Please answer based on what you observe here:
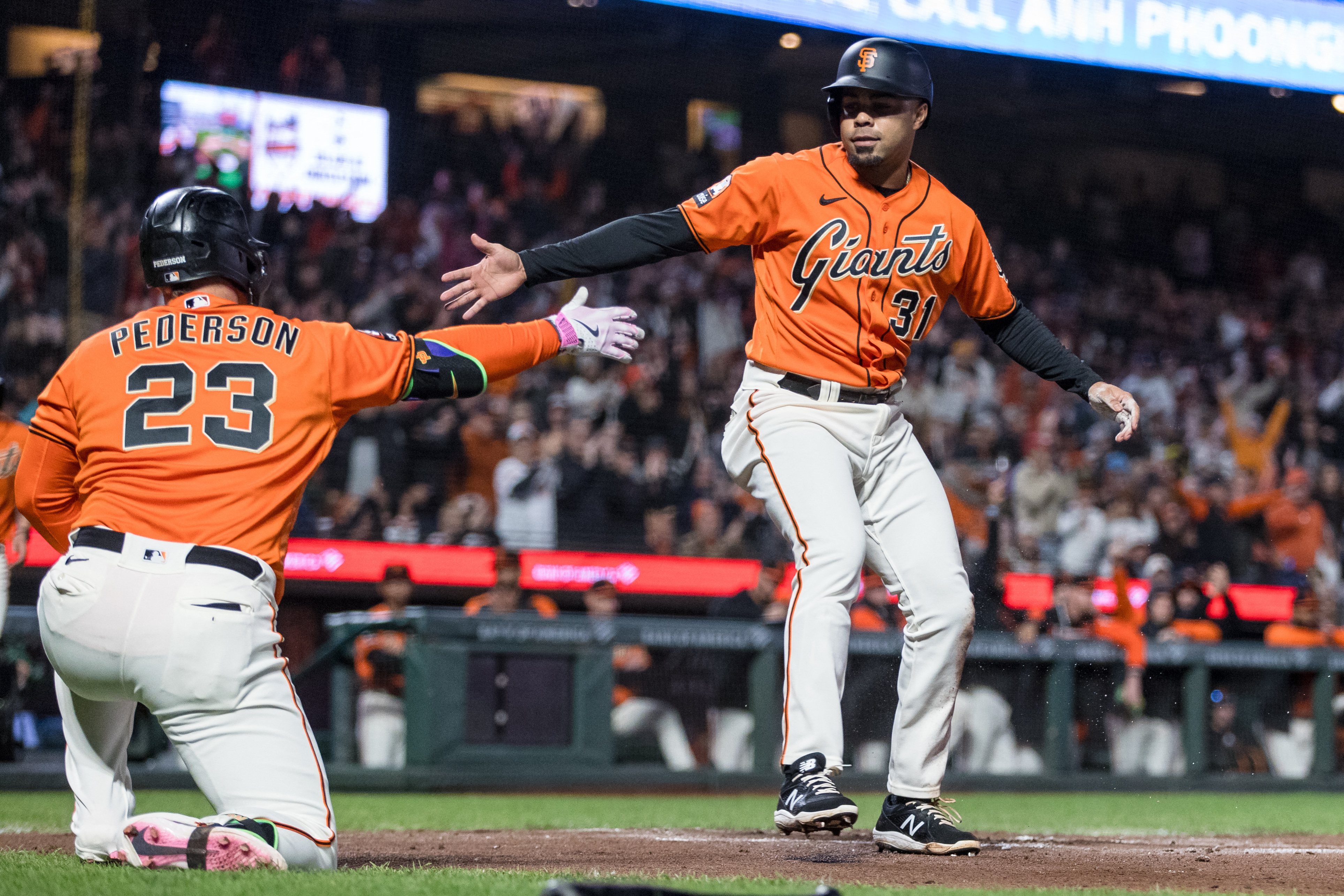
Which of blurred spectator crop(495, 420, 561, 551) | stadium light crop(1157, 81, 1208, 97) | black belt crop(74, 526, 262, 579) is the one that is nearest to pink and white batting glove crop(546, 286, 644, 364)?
black belt crop(74, 526, 262, 579)

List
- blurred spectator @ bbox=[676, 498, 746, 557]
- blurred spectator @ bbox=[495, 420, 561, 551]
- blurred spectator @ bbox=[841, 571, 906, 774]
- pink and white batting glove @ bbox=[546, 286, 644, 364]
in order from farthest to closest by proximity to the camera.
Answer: blurred spectator @ bbox=[676, 498, 746, 557]
blurred spectator @ bbox=[495, 420, 561, 551]
blurred spectator @ bbox=[841, 571, 906, 774]
pink and white batting glove @ bbox=[546, 286, 644, 364]

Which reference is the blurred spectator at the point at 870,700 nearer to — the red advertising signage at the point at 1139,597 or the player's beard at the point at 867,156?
the red advertising signage at the point at 1139,597

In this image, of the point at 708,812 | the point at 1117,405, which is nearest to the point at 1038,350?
the point at 1117,405

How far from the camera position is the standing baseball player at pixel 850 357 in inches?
151

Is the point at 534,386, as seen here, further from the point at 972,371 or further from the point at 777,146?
the point at 777,146

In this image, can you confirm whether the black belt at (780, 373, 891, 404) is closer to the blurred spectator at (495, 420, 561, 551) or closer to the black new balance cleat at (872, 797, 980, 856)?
the black new balance cleat at (872, 797, 980, 856)

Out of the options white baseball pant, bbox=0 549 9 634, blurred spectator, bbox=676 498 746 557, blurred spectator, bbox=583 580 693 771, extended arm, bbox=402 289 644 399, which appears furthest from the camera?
blurred spectator, bbox=676 498 746 557

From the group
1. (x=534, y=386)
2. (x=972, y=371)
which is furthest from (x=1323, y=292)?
(x=534, y=386)

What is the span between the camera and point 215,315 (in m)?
3.33

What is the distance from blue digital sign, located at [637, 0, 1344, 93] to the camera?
1215 centimetres

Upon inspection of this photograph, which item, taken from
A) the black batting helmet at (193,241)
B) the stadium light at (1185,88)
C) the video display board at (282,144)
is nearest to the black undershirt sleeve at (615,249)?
the black batting helmet at (193,241)

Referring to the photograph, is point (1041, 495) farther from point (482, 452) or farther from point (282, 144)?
point (282, 144)

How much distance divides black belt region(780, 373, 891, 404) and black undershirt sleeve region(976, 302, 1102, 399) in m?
0.53

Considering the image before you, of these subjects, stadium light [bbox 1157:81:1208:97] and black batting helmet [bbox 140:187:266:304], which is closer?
black batting helmet [bbox 140:187:266:304]
